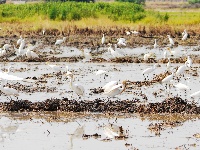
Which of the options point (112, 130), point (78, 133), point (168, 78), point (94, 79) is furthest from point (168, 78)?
point (78, 133)

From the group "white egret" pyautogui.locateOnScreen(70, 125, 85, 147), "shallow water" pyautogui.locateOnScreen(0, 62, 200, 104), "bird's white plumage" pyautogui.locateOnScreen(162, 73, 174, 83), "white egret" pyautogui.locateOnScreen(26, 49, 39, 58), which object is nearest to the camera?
"white egret" pyautogui.locateOnScreen(70, 125, 85, 147)

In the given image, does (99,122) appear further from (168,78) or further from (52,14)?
(52,14)

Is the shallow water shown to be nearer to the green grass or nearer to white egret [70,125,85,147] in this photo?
white egret [70,125,85,147]

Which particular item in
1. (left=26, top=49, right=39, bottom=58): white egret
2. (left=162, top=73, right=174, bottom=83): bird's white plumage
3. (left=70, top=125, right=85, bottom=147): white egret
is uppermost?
(left=70, top=125, right=85, bottom=147): white egret

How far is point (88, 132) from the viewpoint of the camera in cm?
1212

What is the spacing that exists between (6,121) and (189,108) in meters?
4.13

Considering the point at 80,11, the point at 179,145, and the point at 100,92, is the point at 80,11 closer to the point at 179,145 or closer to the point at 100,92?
the point at 100,92

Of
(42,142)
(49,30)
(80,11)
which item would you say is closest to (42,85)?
(42,142)

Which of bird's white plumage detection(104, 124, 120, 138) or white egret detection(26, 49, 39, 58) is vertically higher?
bird's white plumage detection(104, 124, 120, 138)

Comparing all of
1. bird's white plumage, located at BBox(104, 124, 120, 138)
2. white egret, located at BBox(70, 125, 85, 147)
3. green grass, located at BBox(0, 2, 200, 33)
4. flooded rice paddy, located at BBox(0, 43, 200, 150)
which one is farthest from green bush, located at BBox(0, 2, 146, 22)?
white egret, located at BBox(70, 125, 85, 147)

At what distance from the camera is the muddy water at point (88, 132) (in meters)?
11.1

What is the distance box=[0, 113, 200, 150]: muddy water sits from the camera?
36.3 feet

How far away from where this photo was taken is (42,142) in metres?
11.4

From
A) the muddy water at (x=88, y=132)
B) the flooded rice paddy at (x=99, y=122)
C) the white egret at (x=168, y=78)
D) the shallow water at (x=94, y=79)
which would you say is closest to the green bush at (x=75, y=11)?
the shallow water at (x=94, y=79)
